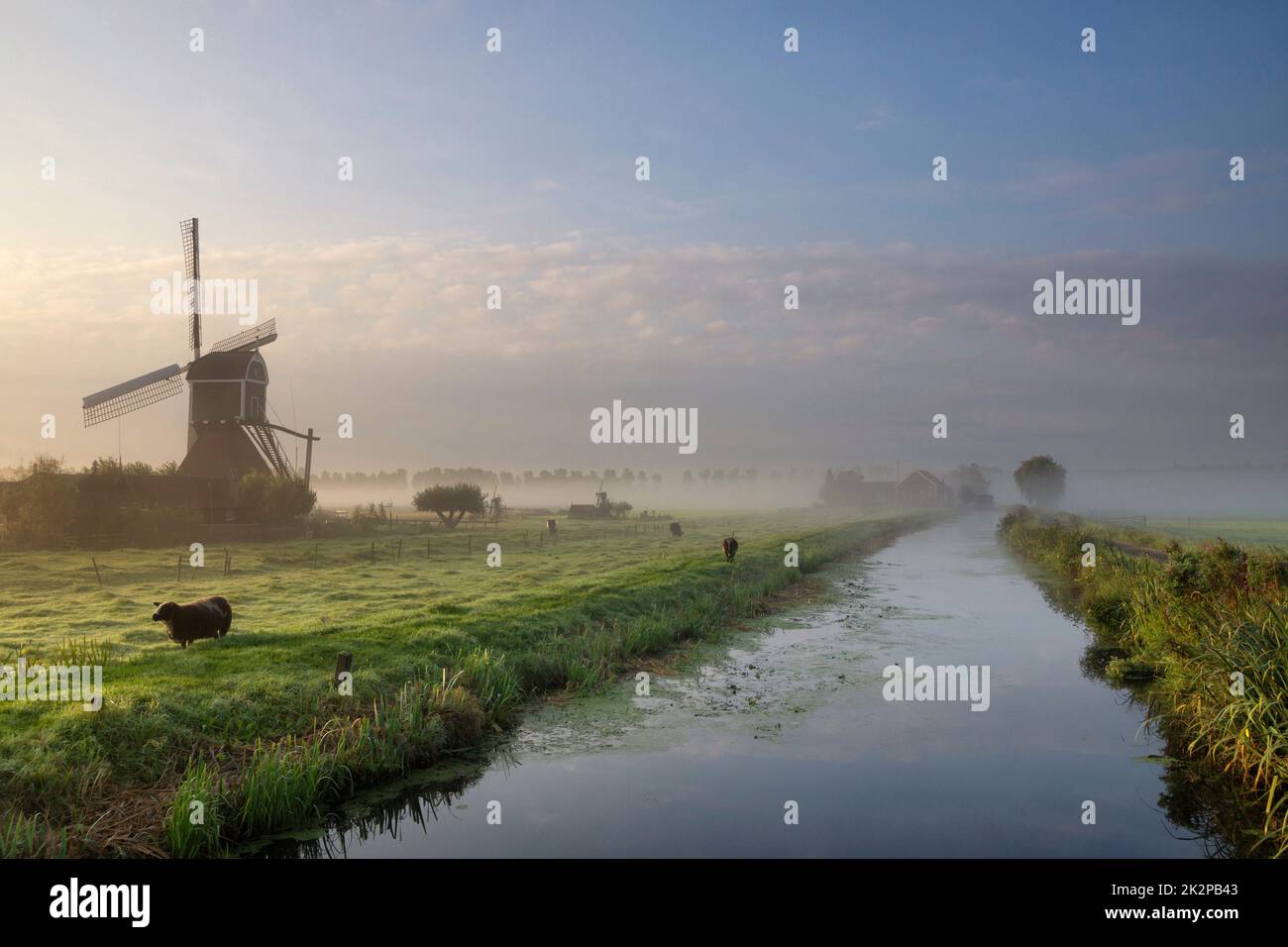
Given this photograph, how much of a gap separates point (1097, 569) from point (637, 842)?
27.8 meters

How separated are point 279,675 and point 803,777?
29.6ft

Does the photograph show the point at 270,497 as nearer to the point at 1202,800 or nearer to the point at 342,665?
the point at 342,665

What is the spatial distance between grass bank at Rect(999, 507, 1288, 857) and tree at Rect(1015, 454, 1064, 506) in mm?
141826

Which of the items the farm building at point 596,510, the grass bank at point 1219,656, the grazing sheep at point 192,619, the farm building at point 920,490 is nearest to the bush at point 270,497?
the grazing sheep at point 192,619

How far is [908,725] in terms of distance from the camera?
13.7 meters

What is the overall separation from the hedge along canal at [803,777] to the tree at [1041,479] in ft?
489

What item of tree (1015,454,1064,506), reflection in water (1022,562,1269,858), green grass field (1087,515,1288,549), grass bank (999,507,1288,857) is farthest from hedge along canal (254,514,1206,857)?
tree (1015,454,1064,506)

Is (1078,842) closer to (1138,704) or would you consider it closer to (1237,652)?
(1237,652)

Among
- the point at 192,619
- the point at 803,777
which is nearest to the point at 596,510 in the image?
the point at 192,619

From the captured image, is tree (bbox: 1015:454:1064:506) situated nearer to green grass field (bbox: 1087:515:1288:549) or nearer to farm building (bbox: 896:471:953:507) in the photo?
farm building (bbox: 896:471:953:507)

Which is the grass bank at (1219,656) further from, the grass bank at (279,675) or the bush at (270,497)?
the bush at (270,497)

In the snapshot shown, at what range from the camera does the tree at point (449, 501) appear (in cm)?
6625

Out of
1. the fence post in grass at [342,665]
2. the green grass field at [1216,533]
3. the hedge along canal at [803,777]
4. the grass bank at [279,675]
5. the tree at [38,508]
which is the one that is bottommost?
the green grass field at [1216,533]
